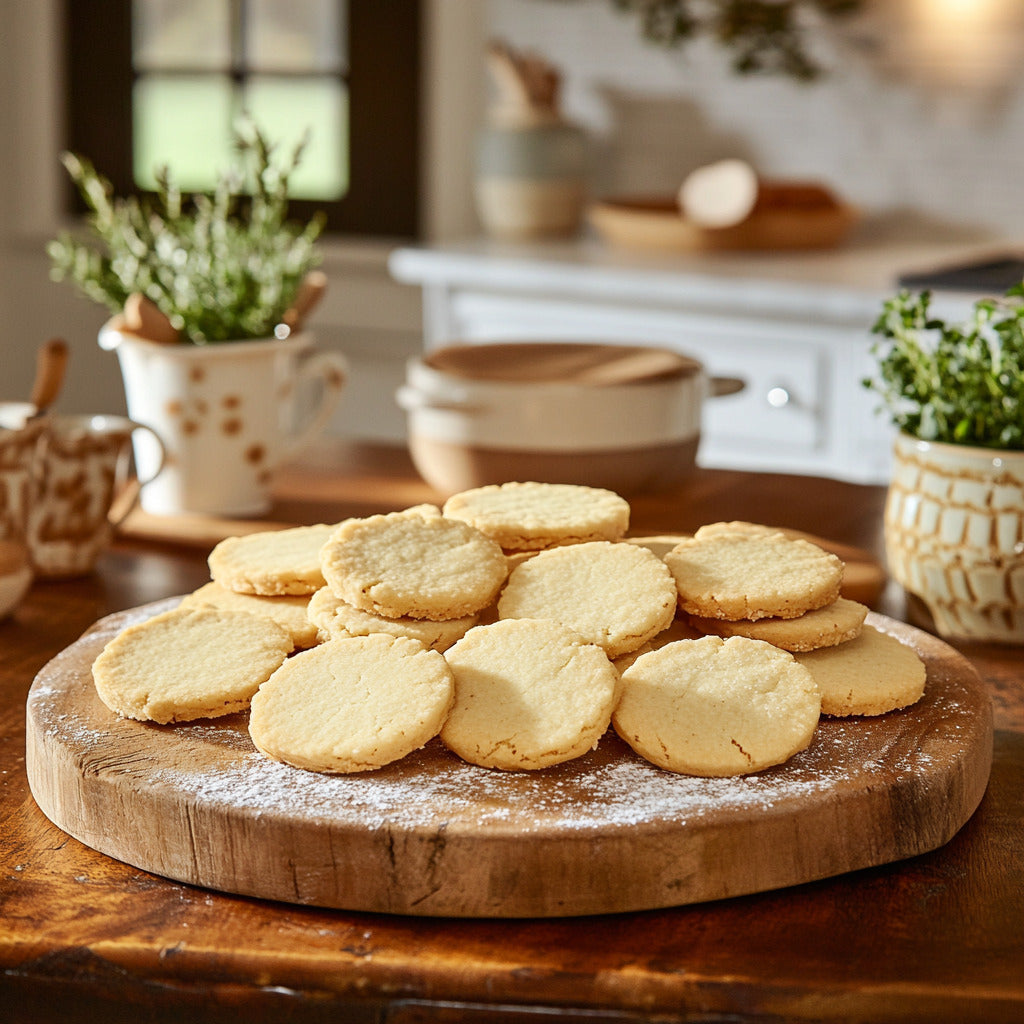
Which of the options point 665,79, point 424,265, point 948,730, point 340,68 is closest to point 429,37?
point 340,68

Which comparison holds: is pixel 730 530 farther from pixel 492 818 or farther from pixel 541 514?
pixel 492 818

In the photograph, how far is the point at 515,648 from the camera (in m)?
0.83

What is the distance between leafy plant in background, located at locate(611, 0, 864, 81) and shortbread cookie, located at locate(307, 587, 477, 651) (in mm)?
2679

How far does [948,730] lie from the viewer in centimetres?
84

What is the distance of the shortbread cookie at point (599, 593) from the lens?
2.81ft

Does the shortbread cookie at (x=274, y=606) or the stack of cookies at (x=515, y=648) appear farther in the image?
Result: the shortbread cookie at (x=274, y=606)

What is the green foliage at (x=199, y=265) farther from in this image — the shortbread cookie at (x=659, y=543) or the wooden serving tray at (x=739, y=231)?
the wooden serving tray at (x=739, y=231)

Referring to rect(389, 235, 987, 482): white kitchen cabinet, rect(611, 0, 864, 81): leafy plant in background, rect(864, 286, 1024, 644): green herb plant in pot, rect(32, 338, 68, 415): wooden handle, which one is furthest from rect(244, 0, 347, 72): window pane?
rect(864, 286, 1024, 644): green herb plant in pot

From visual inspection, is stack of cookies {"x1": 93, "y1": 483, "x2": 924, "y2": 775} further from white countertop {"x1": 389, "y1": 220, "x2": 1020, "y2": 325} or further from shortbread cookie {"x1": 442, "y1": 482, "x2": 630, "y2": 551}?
white countertop {"x1": 389, "y1": 220, "x2": 1020, "y2": 325}

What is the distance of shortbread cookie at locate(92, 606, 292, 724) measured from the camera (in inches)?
32.7

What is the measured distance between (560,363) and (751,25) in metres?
2.00

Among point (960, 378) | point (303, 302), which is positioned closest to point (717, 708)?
point (960, 378)

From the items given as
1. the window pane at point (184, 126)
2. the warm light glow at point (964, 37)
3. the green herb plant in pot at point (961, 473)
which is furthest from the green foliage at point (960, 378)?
the window pane at point (184, 126)

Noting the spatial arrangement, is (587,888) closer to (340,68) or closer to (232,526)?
(232,526)
